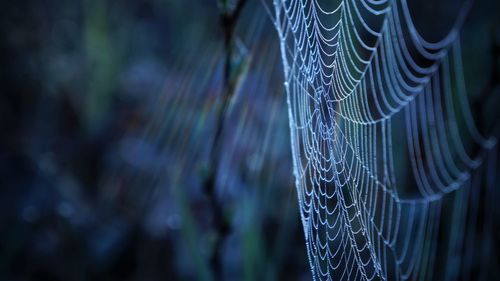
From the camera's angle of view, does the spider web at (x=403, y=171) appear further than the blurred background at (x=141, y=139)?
No

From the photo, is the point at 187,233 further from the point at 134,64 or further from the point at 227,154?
the point at 134,64

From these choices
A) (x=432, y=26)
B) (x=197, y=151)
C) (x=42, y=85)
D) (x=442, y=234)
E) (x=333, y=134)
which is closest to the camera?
(x=333, y=134)

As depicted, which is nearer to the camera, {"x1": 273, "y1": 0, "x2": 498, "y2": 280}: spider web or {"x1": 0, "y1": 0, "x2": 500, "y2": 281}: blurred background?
{"x1": 273, "y1": 0, "x2": 498, "y2": 280}: spider web

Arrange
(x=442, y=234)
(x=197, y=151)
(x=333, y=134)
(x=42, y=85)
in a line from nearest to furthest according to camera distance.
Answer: (x=333, y=134), (x=442, y=234), (x=197, y=151), (x=42, y=85)

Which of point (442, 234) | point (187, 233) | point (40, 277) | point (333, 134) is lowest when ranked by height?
point (40, 277)

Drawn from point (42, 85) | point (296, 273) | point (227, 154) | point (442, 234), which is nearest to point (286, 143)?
point (227, 154)

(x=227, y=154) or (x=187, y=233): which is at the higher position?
(x=227, y=154)

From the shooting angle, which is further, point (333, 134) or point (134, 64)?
point (134, 64)

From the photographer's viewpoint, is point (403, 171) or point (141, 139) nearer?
point (403, 171)
